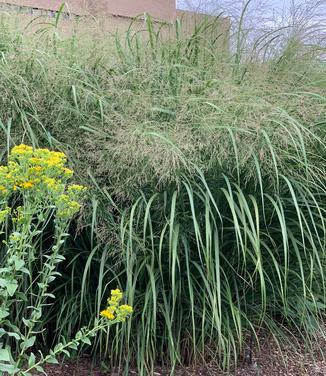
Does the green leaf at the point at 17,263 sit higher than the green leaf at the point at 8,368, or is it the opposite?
the green leaf at the point at 17,263

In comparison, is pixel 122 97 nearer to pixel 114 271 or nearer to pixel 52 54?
pixel 52 54

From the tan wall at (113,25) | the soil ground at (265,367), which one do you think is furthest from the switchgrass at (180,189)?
the tan wall at (113,25)

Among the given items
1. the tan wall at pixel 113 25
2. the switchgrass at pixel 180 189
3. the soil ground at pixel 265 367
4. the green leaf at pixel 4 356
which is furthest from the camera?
the tan wall at pixel 113 25

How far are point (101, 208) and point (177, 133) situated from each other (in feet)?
1.70

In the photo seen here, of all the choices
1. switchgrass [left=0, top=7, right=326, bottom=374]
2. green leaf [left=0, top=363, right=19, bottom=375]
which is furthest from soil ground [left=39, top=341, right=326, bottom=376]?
green leaf [left=0, top=363, right=19, bottom=375]

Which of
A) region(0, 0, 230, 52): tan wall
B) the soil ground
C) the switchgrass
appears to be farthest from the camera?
region(0, 0, 230, 52): tan wall

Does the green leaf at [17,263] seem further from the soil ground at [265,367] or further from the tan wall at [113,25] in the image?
the tan wall at [113,25]

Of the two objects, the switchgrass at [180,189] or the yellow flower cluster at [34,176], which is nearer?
the yellow flower cluster at [34,176]

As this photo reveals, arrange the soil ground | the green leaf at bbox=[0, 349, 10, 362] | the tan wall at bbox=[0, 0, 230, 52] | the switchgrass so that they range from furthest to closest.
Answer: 1. the tan wall at bbox=[0, 0, 230, 52]
2. the soil ground
3. the switchgrass
4. the green leaf at bbox=[0, 349, 10, 362]

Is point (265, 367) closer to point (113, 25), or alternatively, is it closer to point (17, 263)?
point (17, 263)

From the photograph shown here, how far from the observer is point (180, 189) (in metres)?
2.49

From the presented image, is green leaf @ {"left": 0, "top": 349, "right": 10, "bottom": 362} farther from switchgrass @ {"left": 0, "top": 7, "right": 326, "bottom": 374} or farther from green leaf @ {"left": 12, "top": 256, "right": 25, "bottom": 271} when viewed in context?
switchgrass @ {"left": 0, "top": 7, "right": 326, "bottom": 374}

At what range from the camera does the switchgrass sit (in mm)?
2406

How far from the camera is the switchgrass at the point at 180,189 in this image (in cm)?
241
